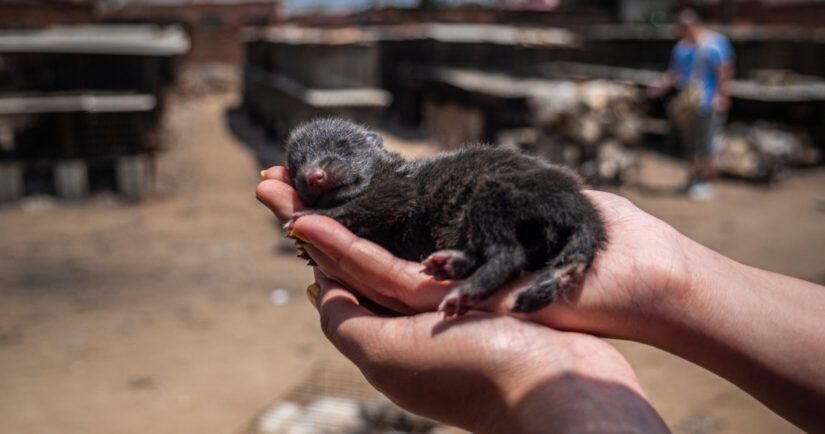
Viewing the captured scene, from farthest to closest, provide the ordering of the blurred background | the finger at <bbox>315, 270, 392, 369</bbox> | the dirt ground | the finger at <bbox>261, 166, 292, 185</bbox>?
the blurred background < the dirt ground < the finger at <bbox>261, 166, 292, 185</bbox> < the finger at <bbox>315, 270, 392, 369</bbox>

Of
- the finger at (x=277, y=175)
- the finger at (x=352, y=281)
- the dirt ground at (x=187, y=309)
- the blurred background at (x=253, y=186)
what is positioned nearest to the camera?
the finger at (x=352, y=281)

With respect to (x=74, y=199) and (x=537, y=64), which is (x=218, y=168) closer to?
(x=74, y=199)

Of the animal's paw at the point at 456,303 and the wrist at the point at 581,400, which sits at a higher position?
the animal's paw at the point at 456,303

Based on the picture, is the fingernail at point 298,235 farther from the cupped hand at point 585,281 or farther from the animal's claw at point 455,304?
the animal's claw at point 455,304

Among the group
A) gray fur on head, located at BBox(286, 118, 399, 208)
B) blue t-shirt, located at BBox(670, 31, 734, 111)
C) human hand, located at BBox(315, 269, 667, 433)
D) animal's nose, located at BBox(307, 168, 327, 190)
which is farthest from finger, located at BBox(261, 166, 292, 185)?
blue t-shirt, located at BBox(670, 31, 734, 111)

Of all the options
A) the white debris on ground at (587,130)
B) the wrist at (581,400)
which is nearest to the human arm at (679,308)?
the wrist at (581,400)

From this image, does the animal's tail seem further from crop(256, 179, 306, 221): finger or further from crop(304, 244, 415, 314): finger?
crop(256, 179, 306, 221): finger

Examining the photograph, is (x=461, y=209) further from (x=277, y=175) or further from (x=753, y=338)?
(x=753, y=338)
